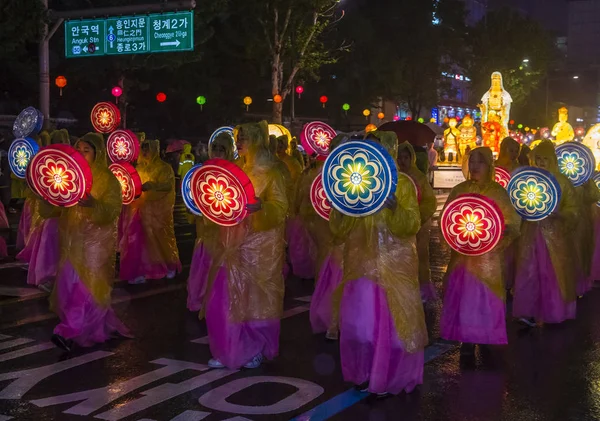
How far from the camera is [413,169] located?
888 centimetres

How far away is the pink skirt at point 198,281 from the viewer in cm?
901

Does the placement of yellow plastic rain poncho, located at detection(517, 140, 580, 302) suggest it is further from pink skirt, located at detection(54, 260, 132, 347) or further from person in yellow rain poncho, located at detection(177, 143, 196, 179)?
person in yellow rain poncho, located at detection(177, 143, 196, 179)

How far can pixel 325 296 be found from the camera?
8094 mm

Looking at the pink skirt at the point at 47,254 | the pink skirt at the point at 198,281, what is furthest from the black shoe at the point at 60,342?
the pink skirt at the point at 47,254

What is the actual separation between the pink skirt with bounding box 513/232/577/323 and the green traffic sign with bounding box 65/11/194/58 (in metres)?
12.2

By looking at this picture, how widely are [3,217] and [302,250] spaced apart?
5.50 meters

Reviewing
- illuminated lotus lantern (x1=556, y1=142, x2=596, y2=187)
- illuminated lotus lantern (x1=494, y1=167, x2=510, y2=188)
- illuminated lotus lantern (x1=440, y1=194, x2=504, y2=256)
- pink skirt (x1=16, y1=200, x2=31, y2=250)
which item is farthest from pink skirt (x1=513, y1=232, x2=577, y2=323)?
pink skirt (x1=16, y1=200, x2=31, y2=250)

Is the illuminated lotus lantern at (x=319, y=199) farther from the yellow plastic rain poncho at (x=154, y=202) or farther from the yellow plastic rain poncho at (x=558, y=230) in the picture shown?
the yellow plastic rain poncho at (x=154, y=202)

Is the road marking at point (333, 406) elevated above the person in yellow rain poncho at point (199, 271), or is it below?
below

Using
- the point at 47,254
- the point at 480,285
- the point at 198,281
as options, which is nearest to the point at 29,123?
the point at 47,254

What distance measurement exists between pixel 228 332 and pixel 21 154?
5.78 m

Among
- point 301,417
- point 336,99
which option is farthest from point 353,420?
point 336,99

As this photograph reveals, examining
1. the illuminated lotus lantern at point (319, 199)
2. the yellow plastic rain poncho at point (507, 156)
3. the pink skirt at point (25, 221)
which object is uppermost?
the yellow plastic rain poncho at point (507, 156)

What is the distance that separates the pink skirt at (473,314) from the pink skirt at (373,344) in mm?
1352
